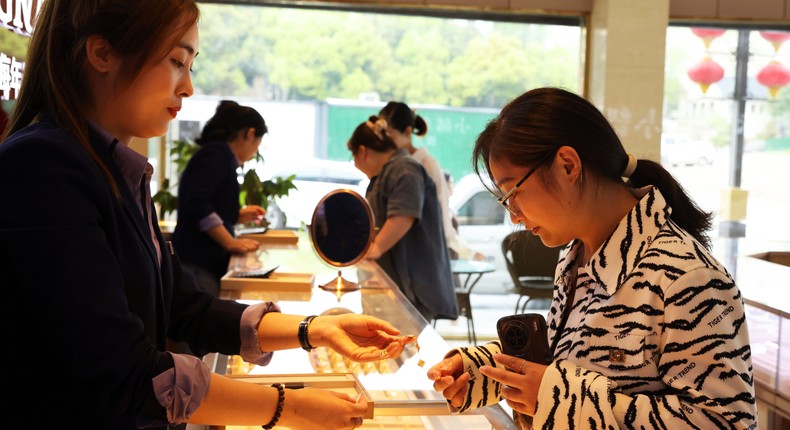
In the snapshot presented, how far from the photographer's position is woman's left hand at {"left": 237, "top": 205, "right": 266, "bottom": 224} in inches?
212

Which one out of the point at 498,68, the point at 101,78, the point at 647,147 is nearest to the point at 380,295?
the point at 101,78

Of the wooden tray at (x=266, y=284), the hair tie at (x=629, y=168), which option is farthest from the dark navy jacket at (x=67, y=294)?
the wooden tray at (x=266, y=284)

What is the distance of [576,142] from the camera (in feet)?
5.26

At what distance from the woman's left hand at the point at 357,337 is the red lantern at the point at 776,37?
19.9 ft

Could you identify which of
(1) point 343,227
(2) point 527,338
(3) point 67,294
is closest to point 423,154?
(1) point 343,227

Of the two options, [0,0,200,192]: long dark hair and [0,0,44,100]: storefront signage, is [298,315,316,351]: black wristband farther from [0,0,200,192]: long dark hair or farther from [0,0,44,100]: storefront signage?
[0,0,44,100]: storefront signage

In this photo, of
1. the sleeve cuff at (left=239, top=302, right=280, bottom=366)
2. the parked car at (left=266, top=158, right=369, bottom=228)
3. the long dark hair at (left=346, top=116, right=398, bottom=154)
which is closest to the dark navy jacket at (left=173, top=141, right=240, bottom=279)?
the long dark hair at (left=346, top=116, right=398, bottom=154)

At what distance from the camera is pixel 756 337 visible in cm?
370

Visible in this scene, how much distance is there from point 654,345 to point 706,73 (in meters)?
6.16

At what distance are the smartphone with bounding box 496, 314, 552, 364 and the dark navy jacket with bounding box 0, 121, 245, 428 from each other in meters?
0.62

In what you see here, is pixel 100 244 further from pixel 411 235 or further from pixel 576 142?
pixel 411 235

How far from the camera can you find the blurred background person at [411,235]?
168 inches

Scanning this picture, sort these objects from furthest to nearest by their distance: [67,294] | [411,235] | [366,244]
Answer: [411,235] → [366,244] → [67,294]

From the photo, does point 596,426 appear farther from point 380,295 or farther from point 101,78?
point 380,295
